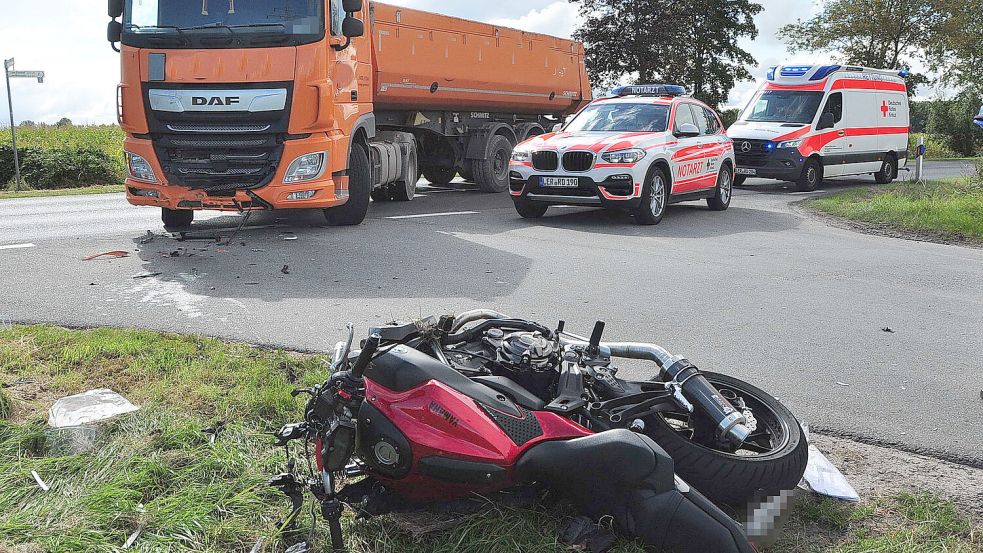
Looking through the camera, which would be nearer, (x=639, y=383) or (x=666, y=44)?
(x=639, y=383)

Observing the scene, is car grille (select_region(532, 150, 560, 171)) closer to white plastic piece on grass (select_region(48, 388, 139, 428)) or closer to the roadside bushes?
white plastic piece on grass (select_region(48, 388, 139, 428))

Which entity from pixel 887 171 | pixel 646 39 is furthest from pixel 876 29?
pixel 887 171

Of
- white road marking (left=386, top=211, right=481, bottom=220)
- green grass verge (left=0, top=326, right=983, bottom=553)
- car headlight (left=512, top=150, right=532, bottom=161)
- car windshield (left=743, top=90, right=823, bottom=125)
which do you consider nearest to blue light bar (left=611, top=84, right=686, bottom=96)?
car headlight (left=512, top=150, right=532, bottom=161)

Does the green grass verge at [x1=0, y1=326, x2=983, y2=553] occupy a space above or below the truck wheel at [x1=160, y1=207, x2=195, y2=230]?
below

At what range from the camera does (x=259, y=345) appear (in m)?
5.88

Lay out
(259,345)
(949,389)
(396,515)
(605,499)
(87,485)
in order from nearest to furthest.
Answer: (605,499) < (396,515) < (87,485) < (949,389) < (259,345)

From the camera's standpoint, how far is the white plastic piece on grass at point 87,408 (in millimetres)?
4166

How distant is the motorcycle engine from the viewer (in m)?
3.36

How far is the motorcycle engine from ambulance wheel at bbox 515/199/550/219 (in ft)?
32.2

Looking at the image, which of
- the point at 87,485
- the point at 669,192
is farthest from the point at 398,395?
the point at 669,192

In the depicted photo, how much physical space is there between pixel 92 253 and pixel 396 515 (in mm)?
7473

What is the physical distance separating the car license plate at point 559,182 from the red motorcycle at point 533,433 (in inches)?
357

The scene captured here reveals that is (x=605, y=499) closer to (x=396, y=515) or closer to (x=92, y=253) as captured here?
(x=396, y=515)

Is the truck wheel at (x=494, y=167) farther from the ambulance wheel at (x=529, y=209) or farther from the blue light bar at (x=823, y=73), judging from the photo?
the blue light bar at (x=823, y=73)
